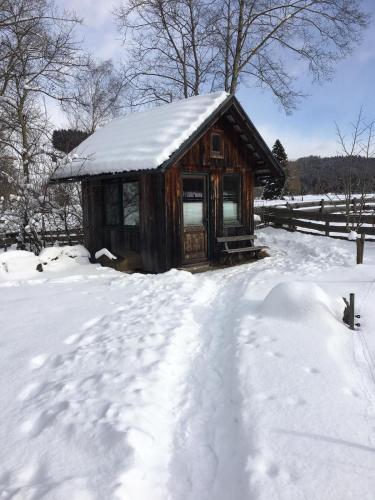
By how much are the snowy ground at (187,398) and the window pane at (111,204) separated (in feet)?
Answer: 14.2

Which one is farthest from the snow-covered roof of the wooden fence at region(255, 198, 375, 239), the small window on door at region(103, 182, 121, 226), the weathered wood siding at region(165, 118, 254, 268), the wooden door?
the wooden fence at region(255, 198, 375, 239)

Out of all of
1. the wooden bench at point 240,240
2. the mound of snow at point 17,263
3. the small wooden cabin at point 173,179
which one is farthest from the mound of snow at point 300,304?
the mound of snow at point 17,263

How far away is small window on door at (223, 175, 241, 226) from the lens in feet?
37.3

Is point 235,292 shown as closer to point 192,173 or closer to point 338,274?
→ point 338,274

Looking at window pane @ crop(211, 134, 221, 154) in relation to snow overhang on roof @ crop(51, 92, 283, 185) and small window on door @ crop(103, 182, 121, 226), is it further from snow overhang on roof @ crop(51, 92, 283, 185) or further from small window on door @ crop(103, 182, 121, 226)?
small window on door @ crop(103, 182, 121, 226)

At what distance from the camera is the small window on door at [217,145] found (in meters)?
10.7

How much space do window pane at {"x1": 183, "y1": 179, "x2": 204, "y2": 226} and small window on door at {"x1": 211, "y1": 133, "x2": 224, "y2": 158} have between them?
0.95m

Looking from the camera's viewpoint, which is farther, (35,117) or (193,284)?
(35,117)

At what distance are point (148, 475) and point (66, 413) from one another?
1.02 meters

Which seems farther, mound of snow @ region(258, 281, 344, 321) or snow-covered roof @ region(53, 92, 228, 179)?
snow-covered roof @ region(53, 92, 228, 179)

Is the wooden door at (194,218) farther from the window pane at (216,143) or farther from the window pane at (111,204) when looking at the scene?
the window pane at (111,204)

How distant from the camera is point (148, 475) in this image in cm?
261

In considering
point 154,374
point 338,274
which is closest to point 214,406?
point 154,374

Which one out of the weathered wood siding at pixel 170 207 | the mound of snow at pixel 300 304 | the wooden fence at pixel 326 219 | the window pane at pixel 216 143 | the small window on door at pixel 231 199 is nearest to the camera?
the mound of snow at pixel 300 304
